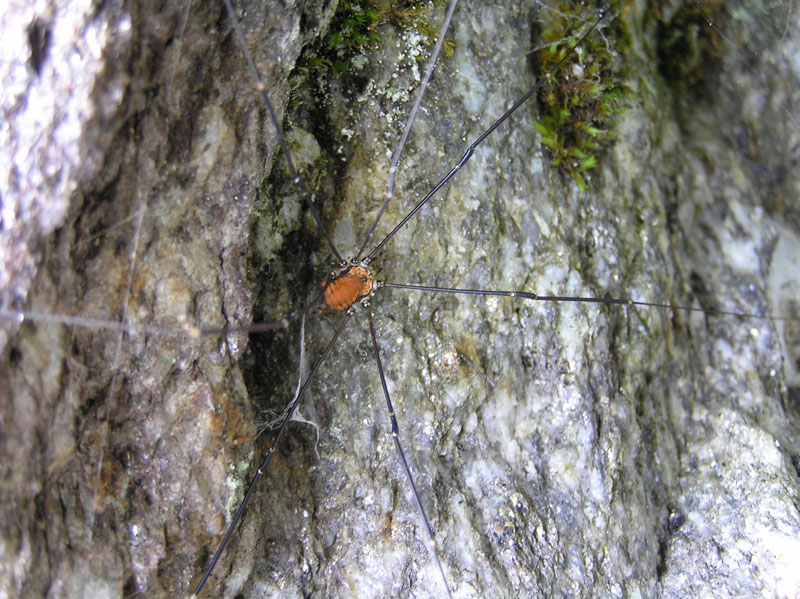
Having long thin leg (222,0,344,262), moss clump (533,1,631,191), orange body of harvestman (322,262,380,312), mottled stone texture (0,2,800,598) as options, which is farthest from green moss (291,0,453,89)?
orange body of harvestman (322,262,380,312)

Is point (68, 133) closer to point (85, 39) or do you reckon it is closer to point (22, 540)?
point (85, 39)

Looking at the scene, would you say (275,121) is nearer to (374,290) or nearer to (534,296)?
(374,290)

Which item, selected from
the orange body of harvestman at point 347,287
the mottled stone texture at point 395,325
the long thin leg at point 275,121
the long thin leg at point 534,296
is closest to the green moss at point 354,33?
the mottled stone texture at point 395,325

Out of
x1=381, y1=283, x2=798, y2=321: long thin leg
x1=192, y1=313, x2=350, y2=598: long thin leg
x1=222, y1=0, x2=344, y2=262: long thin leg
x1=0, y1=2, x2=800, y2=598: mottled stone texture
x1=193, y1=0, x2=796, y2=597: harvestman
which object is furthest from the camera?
x1=381, y1=283, x2=798, y2=321: long thin leg

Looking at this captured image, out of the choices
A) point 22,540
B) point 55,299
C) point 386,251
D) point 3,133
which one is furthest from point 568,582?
point 3,133

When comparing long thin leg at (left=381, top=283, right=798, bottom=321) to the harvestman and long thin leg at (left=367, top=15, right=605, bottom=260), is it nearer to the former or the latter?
the harvestman

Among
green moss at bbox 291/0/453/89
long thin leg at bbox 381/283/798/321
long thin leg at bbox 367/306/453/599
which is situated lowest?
long thin leg at bbox 367/306/453/599

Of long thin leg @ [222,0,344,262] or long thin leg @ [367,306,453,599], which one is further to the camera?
long thin leg @ [367,306,453,599]
